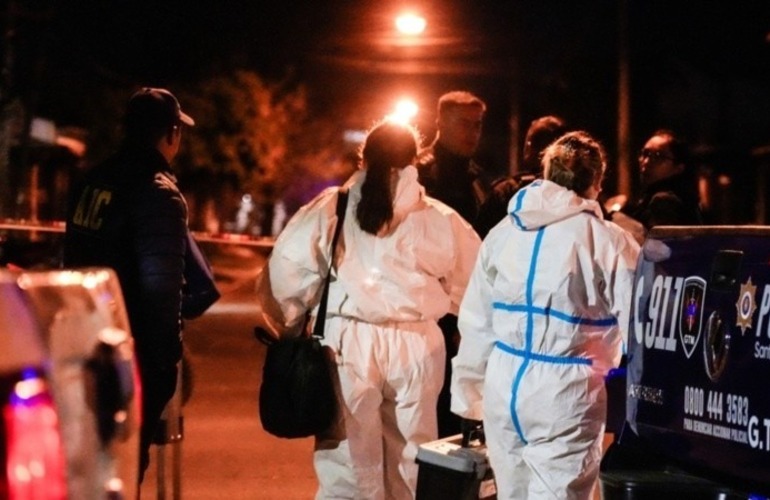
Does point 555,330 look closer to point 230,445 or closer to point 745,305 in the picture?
point 745,305

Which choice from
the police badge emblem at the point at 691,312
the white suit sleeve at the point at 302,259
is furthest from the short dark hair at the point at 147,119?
the police badge emblem at the point at 691,312

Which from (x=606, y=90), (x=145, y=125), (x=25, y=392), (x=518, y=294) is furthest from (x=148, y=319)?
(x=606, y=90)

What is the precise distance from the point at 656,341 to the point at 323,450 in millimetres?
2176

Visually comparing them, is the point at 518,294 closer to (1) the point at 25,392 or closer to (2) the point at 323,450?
(2) the point at 323,450

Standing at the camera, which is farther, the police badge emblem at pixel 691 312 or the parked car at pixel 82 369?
the police badge emblem at pixel 691 312

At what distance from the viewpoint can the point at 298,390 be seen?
19.3 feet

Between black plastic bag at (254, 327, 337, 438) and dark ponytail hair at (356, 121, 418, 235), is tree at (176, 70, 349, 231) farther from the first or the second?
black plastic bag at (254, 327, 337, 438)

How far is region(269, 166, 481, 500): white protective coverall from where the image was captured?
5957 mm

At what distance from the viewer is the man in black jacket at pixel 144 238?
5.55 meters

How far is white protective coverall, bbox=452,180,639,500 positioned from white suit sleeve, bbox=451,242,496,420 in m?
0.11

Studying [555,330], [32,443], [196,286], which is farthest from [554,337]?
[32,443]

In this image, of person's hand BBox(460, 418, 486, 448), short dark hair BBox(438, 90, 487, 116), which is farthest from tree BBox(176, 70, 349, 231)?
person's hand BBox(460, 418, 486, 448)

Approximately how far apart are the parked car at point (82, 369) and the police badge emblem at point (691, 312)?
68.8 inches

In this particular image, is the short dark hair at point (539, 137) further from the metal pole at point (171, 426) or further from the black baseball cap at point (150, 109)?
the metal pole at point (171, 426)
